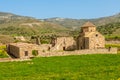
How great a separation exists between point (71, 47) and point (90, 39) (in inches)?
318

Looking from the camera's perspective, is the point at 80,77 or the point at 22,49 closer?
the point at 80,77

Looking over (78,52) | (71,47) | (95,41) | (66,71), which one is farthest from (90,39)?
(66,71)

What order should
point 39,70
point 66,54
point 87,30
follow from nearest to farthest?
point 39,70 → point 66,54 → point 87,30

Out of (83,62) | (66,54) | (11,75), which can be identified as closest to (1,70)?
(11,75)

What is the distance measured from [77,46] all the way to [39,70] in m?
31.5

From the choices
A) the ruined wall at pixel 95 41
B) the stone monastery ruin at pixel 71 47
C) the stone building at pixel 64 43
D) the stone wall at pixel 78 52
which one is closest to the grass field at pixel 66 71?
the stone wall at pixel 78 52

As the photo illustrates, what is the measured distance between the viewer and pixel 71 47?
6562 cm

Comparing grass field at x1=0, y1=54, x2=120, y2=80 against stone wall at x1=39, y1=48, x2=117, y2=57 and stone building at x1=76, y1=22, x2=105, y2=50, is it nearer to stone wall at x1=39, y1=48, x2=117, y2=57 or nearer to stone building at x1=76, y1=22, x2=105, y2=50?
stone wall at x1=39, y1=48, x2=117, y2=57

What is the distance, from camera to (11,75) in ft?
98.0

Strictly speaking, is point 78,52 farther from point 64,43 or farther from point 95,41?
point 64,43

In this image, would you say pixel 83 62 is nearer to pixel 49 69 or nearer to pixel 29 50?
pixel 49 69

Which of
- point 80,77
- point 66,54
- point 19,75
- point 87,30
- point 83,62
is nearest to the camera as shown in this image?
point 80,77

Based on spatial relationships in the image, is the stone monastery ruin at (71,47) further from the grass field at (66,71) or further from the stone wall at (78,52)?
the grass field at (66,71)

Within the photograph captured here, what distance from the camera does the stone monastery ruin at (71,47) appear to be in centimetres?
4938
